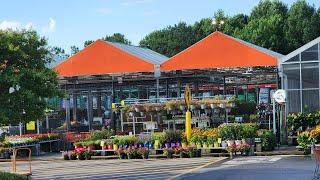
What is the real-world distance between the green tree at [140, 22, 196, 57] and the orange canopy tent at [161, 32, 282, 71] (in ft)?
127

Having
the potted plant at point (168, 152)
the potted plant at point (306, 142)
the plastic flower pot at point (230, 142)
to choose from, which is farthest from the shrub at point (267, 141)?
the potted plant at point (168, 152)

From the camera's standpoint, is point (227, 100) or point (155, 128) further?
point (155, 128)

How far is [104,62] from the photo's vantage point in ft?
100

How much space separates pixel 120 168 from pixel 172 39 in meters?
51.7

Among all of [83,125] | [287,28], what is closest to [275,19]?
[287,28]

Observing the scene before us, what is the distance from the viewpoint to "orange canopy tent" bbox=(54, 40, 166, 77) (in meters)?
30.0

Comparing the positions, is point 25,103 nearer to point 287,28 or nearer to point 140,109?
point 140,109

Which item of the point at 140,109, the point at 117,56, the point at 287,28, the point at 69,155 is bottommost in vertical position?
the point at 69,155

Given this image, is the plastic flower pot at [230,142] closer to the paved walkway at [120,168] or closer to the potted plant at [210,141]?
the potted plant at [210,141]

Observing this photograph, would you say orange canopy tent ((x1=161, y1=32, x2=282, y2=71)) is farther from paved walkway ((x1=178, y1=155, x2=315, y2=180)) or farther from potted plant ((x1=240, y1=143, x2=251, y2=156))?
paved walkway ((x1=178, y1=155, x2=315, y2=180))

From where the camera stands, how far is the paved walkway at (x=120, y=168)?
15.9m

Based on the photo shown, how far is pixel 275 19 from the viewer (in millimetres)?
58000

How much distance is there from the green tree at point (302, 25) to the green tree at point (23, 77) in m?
44.6

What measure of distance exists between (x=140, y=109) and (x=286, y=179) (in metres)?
13.5
